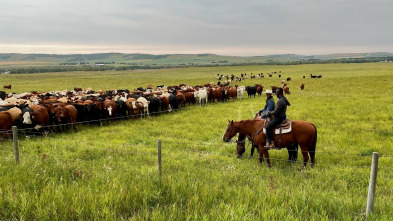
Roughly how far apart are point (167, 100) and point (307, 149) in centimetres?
1389

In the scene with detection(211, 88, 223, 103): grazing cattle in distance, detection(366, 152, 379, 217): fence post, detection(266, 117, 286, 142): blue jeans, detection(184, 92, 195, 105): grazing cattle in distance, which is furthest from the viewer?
detection(211, 88, 223, 103): grazing cattle in distance

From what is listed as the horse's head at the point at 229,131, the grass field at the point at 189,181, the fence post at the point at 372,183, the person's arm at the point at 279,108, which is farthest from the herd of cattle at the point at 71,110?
the fence post at the point at 372,183

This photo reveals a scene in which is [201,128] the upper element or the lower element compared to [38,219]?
lower

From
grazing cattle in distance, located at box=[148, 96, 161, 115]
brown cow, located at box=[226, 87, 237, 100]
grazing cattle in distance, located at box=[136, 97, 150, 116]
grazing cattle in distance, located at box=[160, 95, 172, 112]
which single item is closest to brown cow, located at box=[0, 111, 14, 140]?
grazing cattle in distance, located at box=[136, 97, 150, 116]

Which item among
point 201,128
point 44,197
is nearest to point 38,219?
point 44,197

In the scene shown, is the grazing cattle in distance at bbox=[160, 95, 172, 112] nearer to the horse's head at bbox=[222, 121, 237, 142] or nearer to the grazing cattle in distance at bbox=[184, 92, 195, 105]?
the grazing cattle in distance at bbox=[184, 92, 195, 105]

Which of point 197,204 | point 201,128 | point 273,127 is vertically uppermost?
point 273,127

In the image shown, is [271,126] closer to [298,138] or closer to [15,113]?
[298,138]

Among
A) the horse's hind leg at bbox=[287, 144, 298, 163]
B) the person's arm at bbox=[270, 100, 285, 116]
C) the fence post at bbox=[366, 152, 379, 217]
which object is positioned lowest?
the horse's hind leg at bbox=[287, 144, 298, 163]

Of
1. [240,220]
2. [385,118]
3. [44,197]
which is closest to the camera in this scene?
[240,220]

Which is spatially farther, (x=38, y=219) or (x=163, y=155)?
(x=163, y=155)

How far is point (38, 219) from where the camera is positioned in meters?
3.27

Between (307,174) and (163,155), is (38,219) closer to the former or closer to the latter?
(163,155)

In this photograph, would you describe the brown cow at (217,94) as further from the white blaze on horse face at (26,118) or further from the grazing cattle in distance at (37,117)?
the white blaze on horse face at (26,118)
